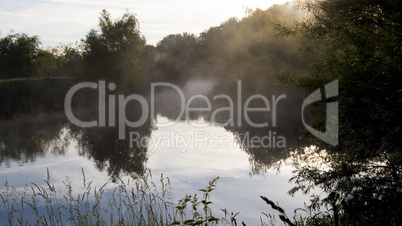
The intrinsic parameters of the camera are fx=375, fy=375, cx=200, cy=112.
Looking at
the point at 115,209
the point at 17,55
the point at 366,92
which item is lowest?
the point at 115,209

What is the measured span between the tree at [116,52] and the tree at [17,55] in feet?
25.9

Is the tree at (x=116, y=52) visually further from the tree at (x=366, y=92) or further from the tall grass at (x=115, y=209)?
the tree at (x=366, y=92)

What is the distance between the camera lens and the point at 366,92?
7660 millimetres

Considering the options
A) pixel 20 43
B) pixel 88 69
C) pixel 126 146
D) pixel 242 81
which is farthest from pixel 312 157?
pixel 20 43

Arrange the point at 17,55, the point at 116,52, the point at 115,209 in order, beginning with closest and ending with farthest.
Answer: the point at 115,209, the point at 116,52, the point at 17,55

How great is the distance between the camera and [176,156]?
1459 centimetres

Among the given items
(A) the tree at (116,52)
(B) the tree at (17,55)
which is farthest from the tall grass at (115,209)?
(B) the tree at (17,55)

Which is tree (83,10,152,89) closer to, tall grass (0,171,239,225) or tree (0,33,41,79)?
tree (0,33,41,79)

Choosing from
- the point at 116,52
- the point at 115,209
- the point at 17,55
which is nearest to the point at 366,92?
the point at 115,209

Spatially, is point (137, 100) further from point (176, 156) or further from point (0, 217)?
point (0, 217)

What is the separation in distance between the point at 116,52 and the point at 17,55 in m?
11.9

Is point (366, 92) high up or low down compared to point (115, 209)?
up

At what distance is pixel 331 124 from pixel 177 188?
432cm

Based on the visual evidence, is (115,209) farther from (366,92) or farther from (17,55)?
(17,55)
